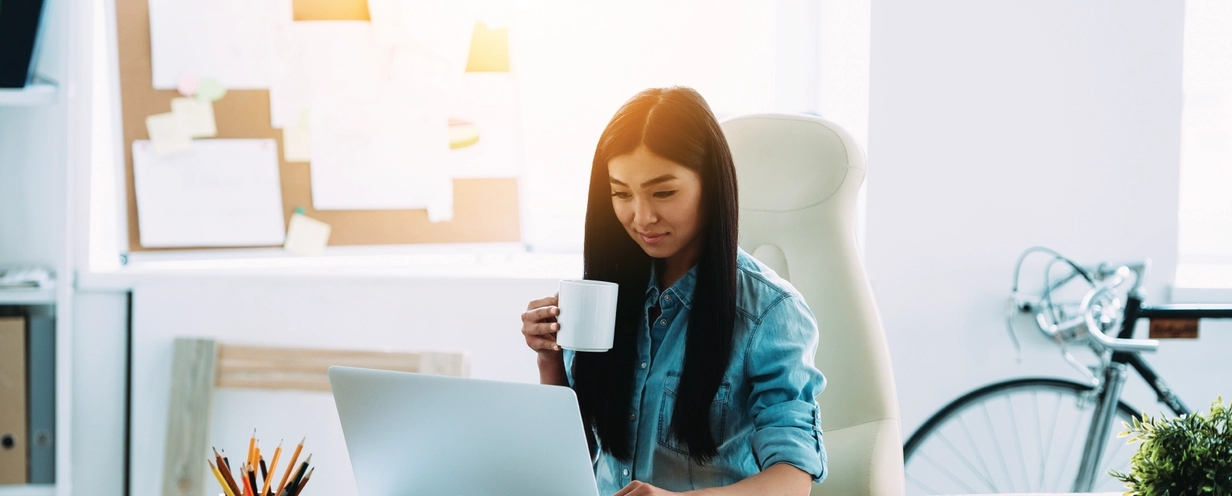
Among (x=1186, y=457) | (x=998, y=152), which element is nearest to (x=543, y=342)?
(x=1186, y=457)

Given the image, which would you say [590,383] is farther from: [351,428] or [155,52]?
[155,52]

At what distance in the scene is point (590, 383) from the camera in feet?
3.82

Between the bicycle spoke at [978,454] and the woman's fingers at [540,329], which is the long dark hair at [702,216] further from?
the bicycle spoke at [978,454]

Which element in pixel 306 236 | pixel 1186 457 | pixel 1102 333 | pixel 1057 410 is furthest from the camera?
pixel 1057 410

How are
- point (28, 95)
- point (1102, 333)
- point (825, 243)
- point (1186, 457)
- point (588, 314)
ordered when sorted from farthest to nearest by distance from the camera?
1. point (1102, 333)
2. point (28, 95)
3. point (825, 243)
4. point (588, 314)
5. point (1186, 457)

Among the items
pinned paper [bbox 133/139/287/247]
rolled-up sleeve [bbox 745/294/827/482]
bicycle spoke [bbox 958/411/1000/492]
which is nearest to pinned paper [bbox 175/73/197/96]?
pinned paper [bbox 133/139/287/247]

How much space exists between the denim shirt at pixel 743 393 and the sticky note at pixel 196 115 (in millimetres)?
1289

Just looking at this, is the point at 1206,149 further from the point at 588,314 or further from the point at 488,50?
the point at 588,314

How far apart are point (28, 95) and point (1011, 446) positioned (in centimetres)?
224

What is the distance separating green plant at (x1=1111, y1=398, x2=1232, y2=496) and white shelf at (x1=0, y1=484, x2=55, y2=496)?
1906 millimetres

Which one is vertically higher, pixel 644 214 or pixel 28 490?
pixel 644 214

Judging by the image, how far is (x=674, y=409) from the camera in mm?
1085

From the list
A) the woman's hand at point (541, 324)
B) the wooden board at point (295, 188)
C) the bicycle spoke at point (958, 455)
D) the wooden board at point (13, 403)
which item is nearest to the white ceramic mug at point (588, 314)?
the woman's hand at point (541, 324)

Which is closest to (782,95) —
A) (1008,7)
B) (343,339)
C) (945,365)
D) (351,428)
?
(1008,7)
